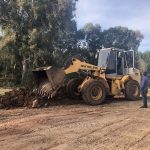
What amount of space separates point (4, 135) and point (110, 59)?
9.82 meters

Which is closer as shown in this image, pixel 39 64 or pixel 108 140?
pixel 108 140

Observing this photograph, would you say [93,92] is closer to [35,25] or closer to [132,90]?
[132,90]

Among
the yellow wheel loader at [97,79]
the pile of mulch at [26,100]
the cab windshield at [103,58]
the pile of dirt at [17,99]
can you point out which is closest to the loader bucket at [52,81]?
the yellow wheel loader at [97,79]

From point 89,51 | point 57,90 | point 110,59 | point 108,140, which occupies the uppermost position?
point 89,51

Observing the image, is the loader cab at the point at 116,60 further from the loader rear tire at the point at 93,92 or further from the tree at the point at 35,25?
the tree at the point at 35,25

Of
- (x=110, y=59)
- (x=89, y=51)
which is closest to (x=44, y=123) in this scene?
(x=110, y=59)

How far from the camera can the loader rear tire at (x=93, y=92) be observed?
16016 millimetres

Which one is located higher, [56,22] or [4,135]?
[56,22]

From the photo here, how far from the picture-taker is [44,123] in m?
10.8

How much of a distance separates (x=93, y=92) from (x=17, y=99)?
338 cm

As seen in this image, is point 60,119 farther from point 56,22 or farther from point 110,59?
point 56,22

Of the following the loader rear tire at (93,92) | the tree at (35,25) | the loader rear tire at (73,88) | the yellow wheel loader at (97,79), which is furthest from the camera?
the tree at (35,25)

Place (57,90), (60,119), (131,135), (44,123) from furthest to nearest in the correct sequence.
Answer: (57,90)
(60,119)
(44,123)
(131,135)

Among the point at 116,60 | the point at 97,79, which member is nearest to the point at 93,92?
the point at 97,79
